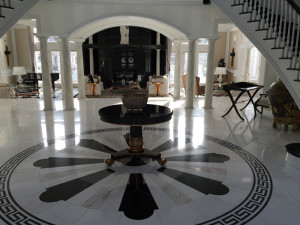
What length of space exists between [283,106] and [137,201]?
491cm

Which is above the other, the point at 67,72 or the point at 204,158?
the point at 67,72

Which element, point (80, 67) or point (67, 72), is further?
point (80, 67)

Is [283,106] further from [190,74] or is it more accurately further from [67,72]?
[67,72]

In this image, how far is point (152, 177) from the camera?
4148 mm

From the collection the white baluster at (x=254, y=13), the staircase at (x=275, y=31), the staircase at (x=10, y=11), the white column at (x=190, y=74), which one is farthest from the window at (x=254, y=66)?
Answer: the staircase at (x=10, y=11)

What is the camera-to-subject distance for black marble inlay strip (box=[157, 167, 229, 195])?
3.77 m

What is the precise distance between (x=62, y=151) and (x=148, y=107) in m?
1.93

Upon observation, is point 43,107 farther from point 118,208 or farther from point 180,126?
point 118,208

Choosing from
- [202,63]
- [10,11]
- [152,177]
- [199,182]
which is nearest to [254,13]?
[199,182]

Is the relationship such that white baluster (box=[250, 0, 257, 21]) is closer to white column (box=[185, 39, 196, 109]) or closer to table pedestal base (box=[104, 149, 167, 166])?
table pedestal base (box=[104, 149, 167, 166])

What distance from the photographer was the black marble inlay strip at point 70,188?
355cm

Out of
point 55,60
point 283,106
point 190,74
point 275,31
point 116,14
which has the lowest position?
point 283,106

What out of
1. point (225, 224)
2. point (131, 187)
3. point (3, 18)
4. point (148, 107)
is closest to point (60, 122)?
point (3, 18)

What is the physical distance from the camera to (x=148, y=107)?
16.6 feet
